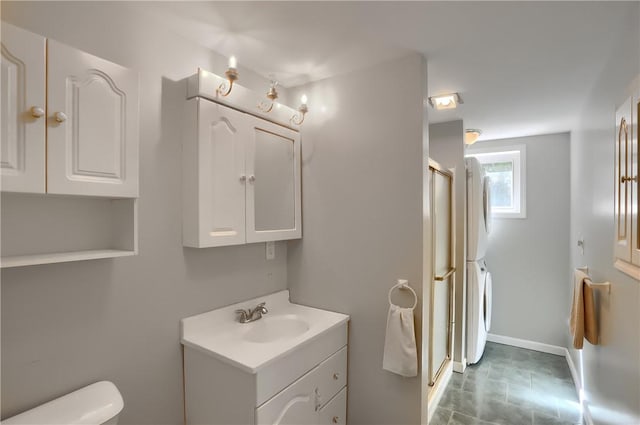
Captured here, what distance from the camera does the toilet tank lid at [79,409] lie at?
1097mm

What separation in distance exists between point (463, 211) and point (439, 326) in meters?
1.07

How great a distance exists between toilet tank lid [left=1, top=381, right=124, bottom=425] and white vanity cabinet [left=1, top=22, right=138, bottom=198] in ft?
2.54

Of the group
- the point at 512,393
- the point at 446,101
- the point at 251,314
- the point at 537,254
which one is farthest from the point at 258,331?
the point at 537,254

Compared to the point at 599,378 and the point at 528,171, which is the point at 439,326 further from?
the point at 528,171

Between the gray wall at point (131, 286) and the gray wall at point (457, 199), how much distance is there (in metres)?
2.06

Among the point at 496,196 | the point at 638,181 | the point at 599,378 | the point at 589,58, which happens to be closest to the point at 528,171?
the point at 496,196

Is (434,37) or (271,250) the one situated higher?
(434,37)

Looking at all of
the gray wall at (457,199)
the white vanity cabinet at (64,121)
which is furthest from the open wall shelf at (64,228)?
the gray wall at (457,199)

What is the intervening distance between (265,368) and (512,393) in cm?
236

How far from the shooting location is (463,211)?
9.78 feet

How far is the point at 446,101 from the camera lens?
2406mm

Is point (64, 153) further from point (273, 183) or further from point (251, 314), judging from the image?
point (251, 314)

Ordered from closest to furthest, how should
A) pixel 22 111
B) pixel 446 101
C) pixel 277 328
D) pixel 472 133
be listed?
1. pixel 22 111
2. pixel 277 328
3. pixel 446 101
4. pixel 472 133

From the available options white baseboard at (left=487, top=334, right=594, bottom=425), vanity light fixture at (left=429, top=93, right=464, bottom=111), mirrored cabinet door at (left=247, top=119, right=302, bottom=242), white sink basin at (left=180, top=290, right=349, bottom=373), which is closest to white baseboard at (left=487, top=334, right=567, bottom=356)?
white baseboard at (left=487, top=334, right=594, bottom=425)
